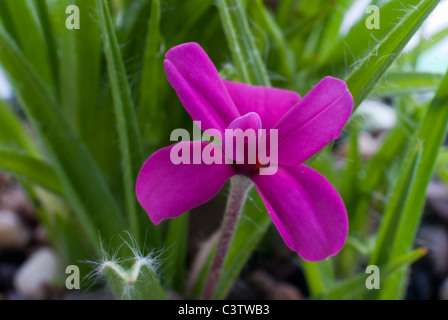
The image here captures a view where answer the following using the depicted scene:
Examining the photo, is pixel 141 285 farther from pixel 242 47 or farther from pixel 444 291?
pixel 444 291

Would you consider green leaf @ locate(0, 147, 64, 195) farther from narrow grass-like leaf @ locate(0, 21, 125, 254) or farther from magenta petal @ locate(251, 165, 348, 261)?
magenta petal @ locate(251, 165, 348, 261)

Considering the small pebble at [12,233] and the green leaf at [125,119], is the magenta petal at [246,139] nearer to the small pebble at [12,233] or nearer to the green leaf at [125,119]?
the green leaf at [125,119]

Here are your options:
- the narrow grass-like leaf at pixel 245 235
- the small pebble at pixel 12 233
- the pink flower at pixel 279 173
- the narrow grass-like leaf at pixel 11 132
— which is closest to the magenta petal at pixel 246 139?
the pink flower at pixel 279 173

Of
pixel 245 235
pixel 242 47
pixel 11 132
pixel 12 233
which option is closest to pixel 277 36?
pixel 242 47

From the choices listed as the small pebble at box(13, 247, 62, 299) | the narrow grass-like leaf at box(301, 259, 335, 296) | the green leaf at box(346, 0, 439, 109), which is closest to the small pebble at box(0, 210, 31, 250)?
the small pebble at box(13, 247, 62, 299)

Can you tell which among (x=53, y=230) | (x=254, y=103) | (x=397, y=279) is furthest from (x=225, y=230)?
(x=53, y=230)

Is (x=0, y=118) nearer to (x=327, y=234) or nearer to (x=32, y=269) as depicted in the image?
(x=32, y=269)
